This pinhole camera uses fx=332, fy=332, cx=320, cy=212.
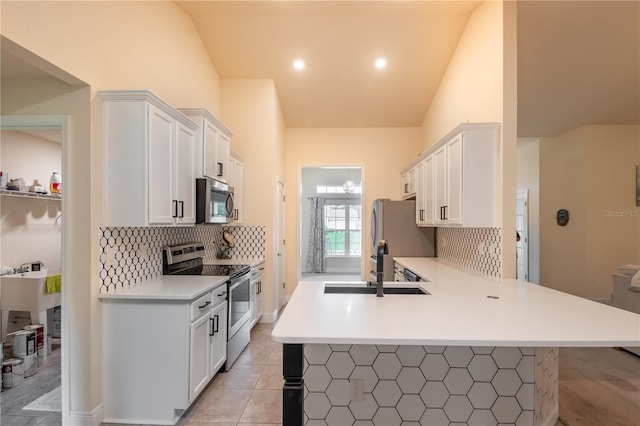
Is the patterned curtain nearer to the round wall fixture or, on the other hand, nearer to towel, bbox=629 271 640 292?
the round wall fixture

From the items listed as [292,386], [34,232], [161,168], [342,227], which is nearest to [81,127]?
[161,168]

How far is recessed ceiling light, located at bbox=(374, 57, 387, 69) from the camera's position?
4.37m

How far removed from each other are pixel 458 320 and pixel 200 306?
1815mm

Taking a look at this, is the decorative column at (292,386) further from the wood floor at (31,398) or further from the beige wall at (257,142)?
the beige wall at (257,142)

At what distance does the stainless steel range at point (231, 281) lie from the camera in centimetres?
312

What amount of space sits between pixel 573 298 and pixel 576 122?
4.72m

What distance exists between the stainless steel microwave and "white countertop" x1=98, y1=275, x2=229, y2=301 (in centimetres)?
58

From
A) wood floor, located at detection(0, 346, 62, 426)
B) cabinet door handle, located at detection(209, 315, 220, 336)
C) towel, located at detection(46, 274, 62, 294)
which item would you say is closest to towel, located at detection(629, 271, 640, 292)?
cabinet door handle, located at detection(209, 315, 220, 336)

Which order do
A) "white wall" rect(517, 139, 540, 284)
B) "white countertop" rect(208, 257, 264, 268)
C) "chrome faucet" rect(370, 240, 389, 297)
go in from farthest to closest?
"white wall" rect(517, 139, 540, 284)
"white countertop" rect(208, 257, 264, 268)
"chrome faucet" rect(370, 240, 389, 297)

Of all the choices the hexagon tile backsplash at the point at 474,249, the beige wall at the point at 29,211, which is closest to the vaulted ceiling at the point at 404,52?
the hexagon tile backsplash at the point at 474,249

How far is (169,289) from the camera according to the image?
2465 mm

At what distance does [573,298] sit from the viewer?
2.11 metres

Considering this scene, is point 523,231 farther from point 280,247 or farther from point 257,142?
point 257,142

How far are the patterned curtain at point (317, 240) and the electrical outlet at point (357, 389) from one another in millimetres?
7013
